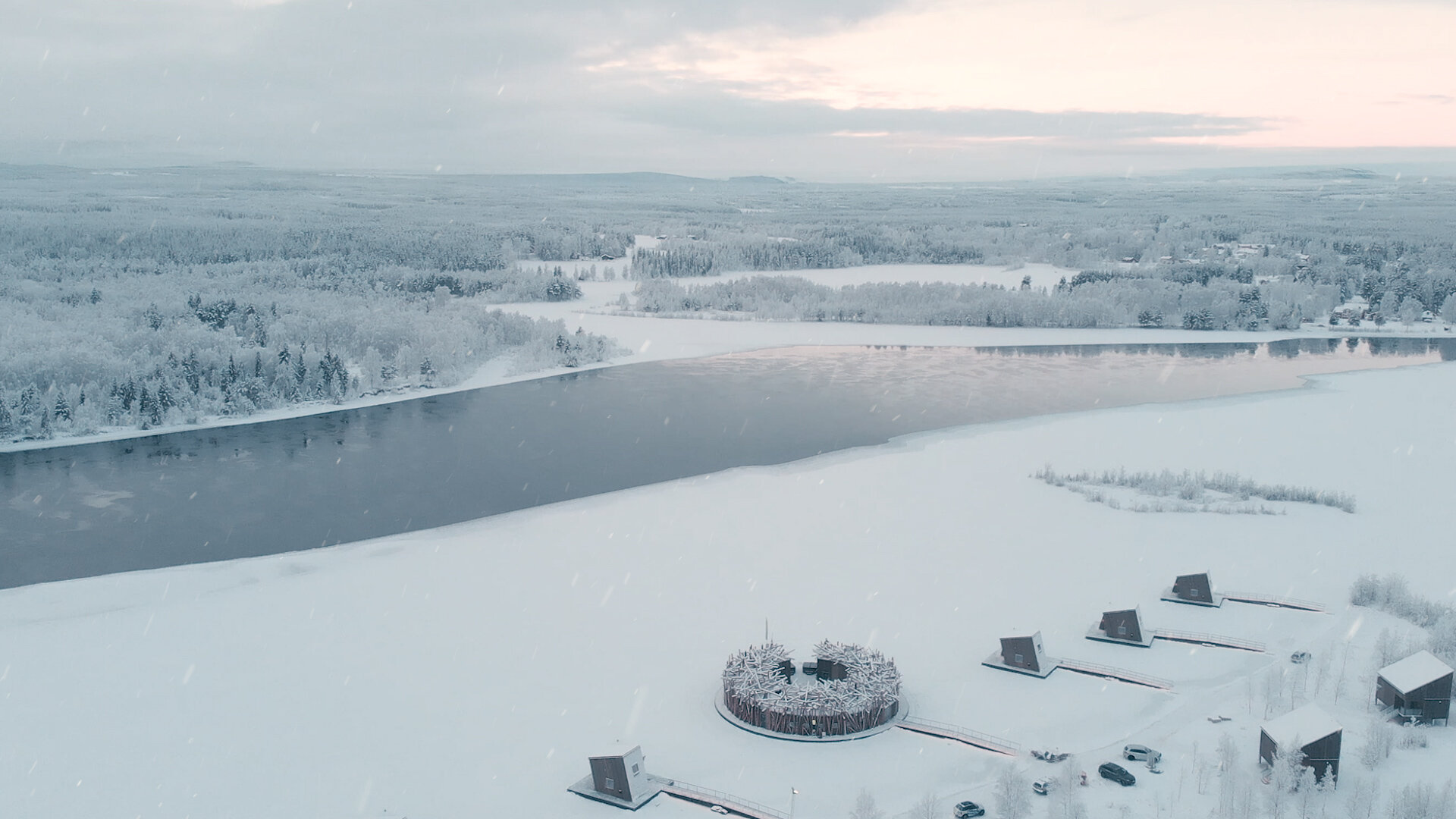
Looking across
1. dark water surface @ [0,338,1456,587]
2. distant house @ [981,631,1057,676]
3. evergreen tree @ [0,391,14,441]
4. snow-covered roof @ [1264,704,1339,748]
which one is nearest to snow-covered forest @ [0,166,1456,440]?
evergreen tree @ [0,391,14,441]

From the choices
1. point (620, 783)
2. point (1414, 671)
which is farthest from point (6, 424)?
point (1414, 671)

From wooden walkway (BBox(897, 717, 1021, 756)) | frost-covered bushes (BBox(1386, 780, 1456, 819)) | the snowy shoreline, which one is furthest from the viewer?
the snowy shoreline

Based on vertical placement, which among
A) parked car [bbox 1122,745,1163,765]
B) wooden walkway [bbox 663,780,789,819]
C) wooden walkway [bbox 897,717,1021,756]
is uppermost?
parked car [bbox 1122,745,1163,765]

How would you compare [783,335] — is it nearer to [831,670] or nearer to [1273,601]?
[1273,601]

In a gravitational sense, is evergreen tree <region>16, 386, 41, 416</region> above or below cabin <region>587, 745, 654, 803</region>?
above

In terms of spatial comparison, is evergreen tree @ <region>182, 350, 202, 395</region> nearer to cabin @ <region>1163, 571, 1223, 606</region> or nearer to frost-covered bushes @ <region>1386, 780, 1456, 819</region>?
cabin @ <region>1163, 571, 1223, 606</region>

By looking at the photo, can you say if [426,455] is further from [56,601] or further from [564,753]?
[564,753]

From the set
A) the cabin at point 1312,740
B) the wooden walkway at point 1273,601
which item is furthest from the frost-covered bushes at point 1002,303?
the cabin at point 1312,740
